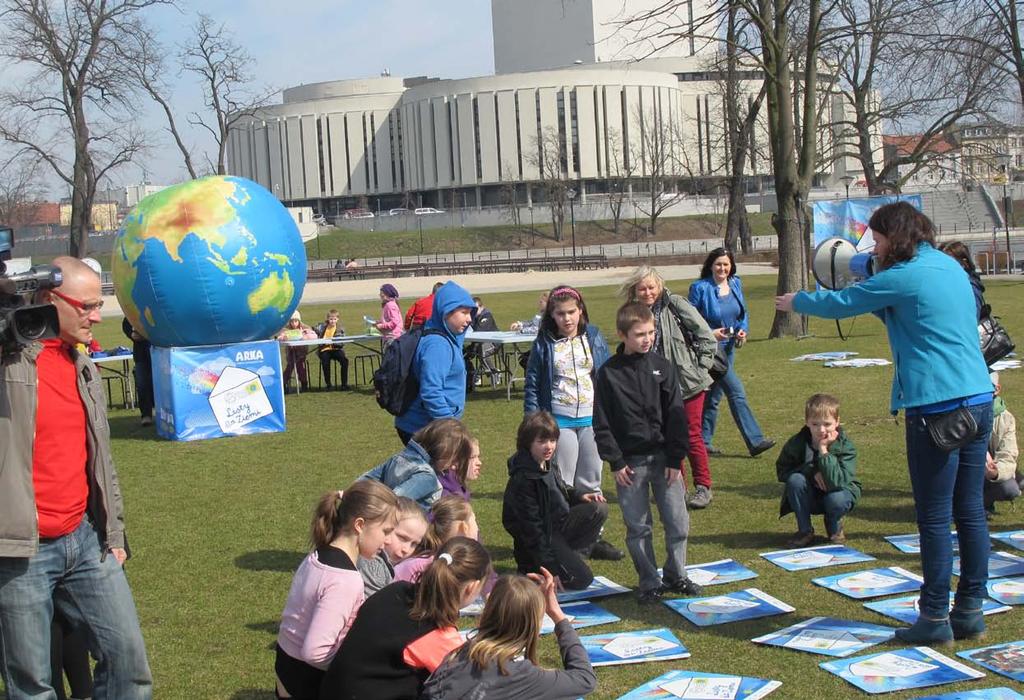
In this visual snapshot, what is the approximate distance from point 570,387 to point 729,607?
201 centimetres

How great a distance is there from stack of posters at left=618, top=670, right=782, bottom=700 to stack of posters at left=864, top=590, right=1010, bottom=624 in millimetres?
1123

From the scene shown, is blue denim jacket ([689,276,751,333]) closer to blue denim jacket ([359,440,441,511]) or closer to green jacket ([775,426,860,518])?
green jacket ([775,426,860,518])

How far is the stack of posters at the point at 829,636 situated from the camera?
5457 millimetres

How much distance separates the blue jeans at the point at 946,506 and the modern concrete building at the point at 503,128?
90393mm

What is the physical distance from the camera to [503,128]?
364 feet

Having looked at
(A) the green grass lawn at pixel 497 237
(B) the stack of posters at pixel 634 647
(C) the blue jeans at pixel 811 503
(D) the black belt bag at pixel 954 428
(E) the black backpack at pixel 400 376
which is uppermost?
(A) the green grass lawn at pixel 497 237

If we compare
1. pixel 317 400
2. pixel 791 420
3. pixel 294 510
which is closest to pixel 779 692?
pixel 294 510

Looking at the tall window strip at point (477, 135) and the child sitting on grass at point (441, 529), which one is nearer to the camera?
the child sitting on grass at point (441, 529)

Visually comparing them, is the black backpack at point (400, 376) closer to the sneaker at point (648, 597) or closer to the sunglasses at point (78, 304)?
the sneaker at point (648, 597)

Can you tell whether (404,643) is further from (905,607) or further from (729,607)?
(905,607)

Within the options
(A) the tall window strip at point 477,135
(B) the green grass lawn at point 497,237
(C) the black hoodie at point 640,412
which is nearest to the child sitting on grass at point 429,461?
(C) the black hoodie at point 640,412

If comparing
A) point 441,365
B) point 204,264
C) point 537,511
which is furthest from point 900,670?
point 204,264

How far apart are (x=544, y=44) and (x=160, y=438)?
12093cm

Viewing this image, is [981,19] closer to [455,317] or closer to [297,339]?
[297,339]
